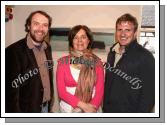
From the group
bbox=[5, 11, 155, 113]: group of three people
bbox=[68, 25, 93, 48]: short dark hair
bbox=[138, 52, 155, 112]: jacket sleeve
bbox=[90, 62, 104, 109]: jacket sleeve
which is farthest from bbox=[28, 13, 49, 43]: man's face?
bbox=[138, 52, 155, 112]: jacket sleeve

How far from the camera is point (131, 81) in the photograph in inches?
78.4

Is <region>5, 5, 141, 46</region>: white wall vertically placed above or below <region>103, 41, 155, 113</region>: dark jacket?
above

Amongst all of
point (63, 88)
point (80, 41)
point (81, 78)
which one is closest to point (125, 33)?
point (80, 41)

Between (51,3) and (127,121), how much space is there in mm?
914

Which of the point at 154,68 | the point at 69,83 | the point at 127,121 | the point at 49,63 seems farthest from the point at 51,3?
the point at 127,121

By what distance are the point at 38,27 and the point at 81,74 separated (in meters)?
0.41

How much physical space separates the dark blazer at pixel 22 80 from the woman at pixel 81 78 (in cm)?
10

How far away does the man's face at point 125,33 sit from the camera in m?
1.98

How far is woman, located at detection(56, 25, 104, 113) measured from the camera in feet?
6.59

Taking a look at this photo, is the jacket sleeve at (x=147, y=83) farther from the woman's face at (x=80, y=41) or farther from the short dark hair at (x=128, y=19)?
the woman's face at (x=80, y=41)

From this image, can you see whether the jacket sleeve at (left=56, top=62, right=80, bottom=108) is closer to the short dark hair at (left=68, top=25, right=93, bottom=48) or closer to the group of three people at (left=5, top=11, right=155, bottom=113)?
the group of three people at (left=5, top=11, right=155, bottom=113)

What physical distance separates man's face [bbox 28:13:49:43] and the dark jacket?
45 centimetres

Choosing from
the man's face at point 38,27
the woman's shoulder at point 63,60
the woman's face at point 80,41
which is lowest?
the woman's shoulder at point 63,60

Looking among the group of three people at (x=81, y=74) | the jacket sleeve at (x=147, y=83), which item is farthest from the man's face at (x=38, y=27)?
the jacket sleeve at (x=147, y=83)
